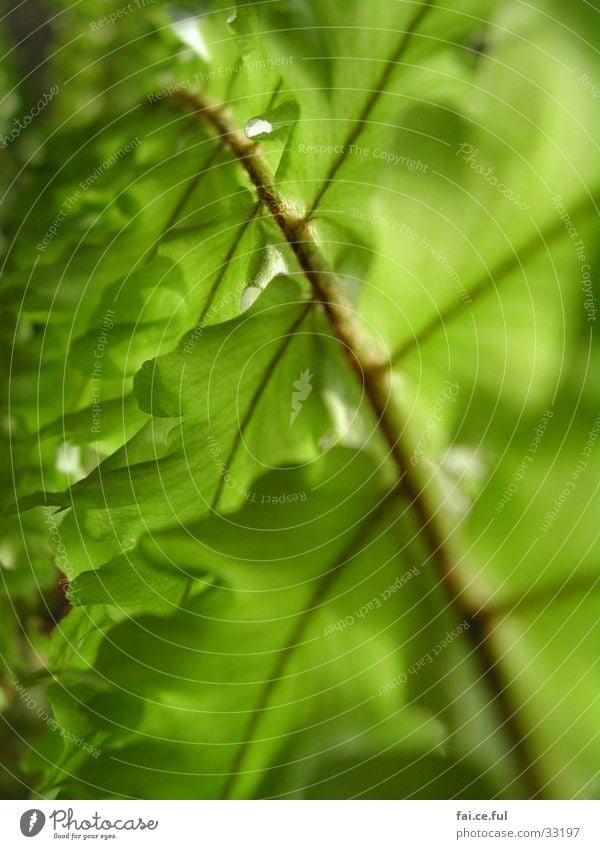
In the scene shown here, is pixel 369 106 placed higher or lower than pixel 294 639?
higher

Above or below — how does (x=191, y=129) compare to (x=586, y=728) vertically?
above

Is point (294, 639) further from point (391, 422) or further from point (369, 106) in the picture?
point (369, 106)

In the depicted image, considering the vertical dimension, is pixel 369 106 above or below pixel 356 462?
above

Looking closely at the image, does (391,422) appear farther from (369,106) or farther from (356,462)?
(369,106)

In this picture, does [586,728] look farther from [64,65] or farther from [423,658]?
[64,65]

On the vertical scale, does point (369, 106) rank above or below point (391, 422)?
above

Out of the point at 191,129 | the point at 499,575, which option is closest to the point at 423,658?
the point at 499,575

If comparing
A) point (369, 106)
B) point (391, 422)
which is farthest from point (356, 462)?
point (369, 106)

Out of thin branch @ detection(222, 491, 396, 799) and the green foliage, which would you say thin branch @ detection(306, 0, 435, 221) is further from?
thin branch @ detection(222, 491, 396, 799)

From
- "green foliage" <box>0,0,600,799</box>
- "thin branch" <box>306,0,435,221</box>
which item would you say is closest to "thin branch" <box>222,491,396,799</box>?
"green foliage" <box>0,0,600,799</box>
